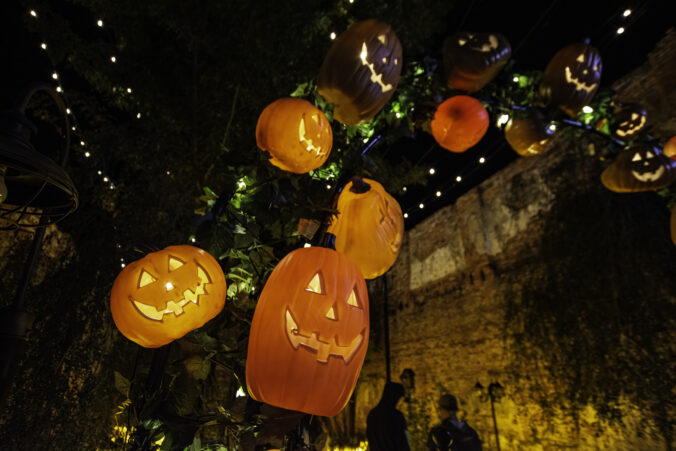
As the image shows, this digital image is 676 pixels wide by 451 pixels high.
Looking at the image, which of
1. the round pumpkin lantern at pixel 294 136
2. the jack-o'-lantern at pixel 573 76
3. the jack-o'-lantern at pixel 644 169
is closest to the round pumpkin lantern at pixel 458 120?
the jack-o'-lantern at pixel 573 76

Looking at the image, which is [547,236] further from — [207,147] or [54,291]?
[54,291]

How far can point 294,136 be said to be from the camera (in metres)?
1.43

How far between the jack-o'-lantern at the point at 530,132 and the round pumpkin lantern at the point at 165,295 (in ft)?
7.51

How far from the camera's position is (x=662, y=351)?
12.7ft

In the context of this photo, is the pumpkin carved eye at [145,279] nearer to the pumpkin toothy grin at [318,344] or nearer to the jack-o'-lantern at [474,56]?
the pumpkin toothy grin at [318,344]

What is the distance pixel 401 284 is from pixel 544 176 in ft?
14.0

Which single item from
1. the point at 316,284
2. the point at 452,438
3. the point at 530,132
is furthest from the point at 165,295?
the point at 452,438

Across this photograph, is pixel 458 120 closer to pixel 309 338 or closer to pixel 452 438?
pixel 309 338

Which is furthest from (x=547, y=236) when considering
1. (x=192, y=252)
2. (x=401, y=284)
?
(x=192, y=252)

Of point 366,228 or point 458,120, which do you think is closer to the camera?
point 366,228

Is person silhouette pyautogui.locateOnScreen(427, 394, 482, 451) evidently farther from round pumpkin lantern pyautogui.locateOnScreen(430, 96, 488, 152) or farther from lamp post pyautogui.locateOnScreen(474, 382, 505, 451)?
lamp post pyautogui.locateOnScreen(474, 382, 505, 451)

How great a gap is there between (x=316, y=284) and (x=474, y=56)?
145cm

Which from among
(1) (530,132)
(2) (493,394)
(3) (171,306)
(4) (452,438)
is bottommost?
(4) (452,438)

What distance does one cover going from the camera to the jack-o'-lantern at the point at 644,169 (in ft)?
8.23
